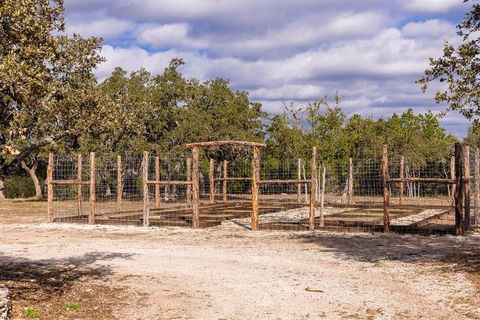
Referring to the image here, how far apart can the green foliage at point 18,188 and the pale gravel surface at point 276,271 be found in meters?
26.4

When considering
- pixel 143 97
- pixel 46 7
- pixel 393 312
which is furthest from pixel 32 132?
pixel 393 312

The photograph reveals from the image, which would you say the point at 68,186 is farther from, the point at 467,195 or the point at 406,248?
the point at 406,248

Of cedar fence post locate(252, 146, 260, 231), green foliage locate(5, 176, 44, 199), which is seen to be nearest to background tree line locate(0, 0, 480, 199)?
green foliage locate(5, 176, 44, 199)

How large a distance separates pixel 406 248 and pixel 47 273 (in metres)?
8.89

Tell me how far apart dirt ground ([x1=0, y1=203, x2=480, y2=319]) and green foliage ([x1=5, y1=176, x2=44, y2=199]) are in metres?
27.9

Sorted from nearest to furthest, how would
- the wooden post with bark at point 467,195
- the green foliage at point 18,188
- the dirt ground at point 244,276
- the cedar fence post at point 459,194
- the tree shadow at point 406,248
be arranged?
1. the dirt ground at point 244,276
2. the tree shadow at point 406,248
3. the cedar fence post at point 459,194
4. the wooden post with bark at point 467,195
5. the green foliage at point 18,188

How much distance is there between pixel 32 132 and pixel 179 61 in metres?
13.5

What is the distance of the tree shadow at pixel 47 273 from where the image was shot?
33.8ft

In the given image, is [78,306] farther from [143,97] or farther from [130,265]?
[143,97]

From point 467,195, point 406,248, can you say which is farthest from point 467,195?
point 406,248

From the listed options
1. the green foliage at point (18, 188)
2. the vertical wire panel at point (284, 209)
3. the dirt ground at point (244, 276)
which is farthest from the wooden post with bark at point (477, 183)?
the green foliage at point (18, 188)

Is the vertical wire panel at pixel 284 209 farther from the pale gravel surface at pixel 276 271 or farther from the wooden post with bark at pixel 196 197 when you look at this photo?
the wooden post with bark at pixel 196 197

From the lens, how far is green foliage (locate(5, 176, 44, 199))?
1777 inches

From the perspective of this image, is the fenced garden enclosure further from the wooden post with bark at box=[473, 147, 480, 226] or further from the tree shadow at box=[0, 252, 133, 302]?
the tree shadow at box=[0, 252, 133, 302]
